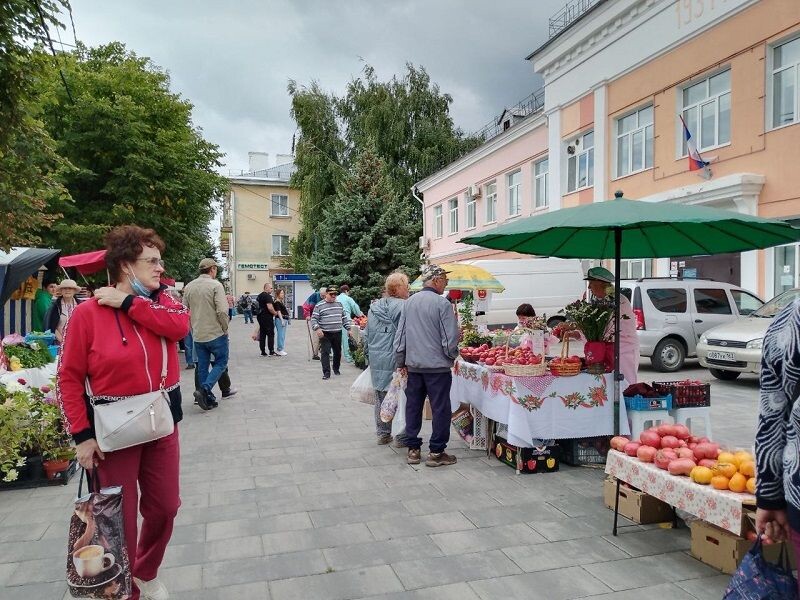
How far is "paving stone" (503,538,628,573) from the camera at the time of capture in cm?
372

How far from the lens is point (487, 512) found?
4.61m

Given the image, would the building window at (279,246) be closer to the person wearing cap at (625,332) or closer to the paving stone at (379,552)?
the person wearing cap at (625,332)

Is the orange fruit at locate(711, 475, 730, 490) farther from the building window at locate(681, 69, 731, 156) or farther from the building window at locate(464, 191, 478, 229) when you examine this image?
the building window at locate(464, 191, 478, 229)

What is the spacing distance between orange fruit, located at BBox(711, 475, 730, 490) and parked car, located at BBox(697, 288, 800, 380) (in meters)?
7.23

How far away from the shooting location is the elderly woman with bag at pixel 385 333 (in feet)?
21.2

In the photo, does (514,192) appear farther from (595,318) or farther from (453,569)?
(453,569)

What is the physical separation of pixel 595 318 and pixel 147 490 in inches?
160

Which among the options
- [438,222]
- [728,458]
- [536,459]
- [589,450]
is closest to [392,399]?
[536,459]

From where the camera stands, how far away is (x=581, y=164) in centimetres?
1867

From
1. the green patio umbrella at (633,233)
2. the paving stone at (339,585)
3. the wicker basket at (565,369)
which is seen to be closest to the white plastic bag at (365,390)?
the green patio umbrella at (633,233)

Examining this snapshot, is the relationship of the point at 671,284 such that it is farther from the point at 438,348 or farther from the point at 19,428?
the point at 19,428

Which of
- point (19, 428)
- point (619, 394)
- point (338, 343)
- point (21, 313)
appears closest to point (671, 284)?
point (338, 343)

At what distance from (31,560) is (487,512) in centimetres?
310

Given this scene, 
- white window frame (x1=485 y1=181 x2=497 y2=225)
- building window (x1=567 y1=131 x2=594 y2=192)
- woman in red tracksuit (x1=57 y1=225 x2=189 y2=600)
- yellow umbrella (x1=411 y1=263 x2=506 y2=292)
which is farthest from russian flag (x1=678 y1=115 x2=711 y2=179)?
woman in red tracksuit (x1=57 y1=225 x2=189 y2=600)
